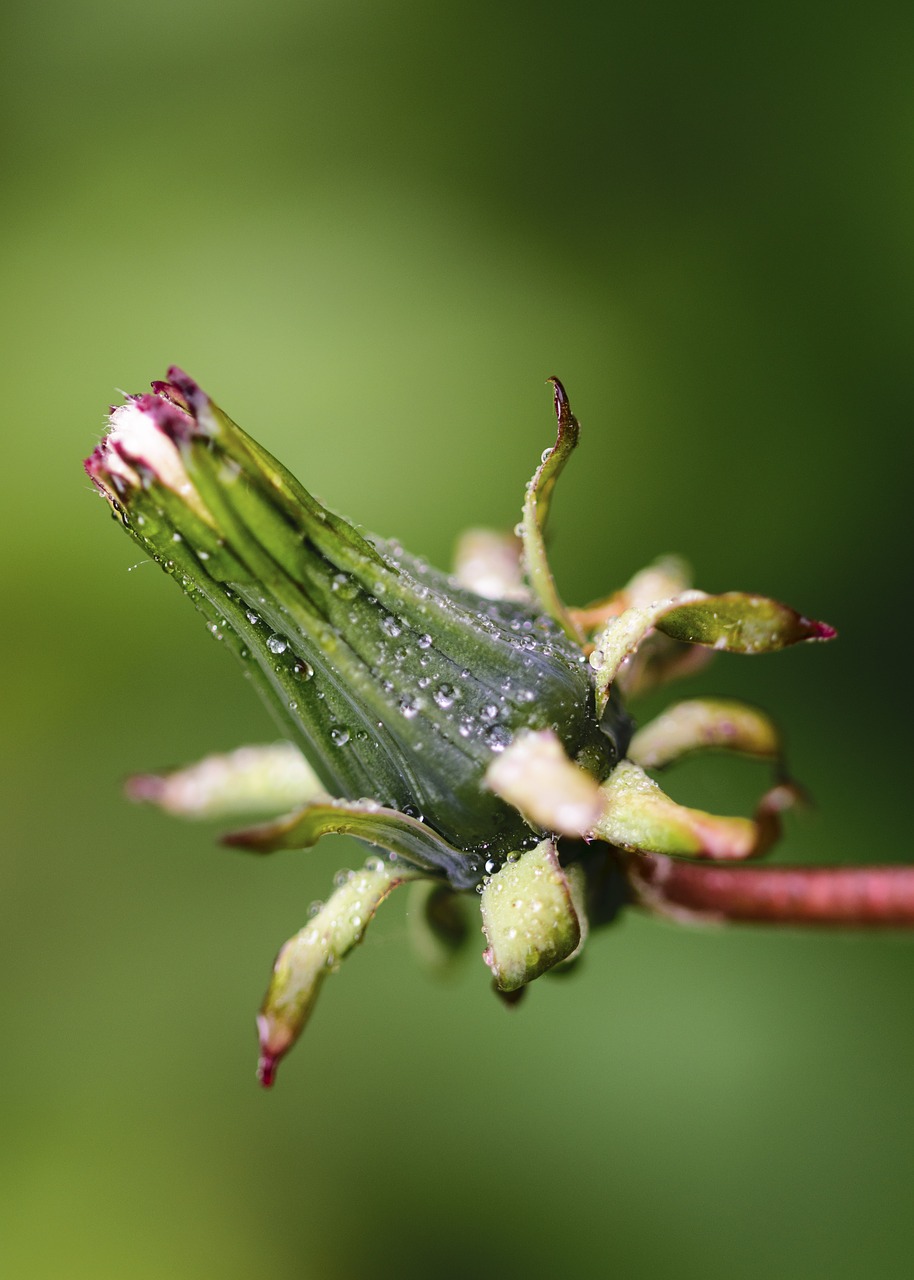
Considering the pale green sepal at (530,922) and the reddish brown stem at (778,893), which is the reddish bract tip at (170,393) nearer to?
the pale green sepal at (530,922)

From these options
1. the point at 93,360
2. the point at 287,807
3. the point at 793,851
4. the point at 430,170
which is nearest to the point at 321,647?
the point at 287,807

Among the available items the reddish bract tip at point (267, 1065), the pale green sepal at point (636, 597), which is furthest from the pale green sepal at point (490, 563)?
the reddish bract tip at point (267, 1065)

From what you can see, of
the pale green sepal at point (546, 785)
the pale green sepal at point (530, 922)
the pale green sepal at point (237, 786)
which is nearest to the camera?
the pale green sepal at point (546, 785)

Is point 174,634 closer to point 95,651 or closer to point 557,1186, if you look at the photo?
point 95,651

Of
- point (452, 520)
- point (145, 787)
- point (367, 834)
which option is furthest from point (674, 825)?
point (452, 520)

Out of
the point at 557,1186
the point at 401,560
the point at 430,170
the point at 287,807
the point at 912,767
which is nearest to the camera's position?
the point at 401,560
